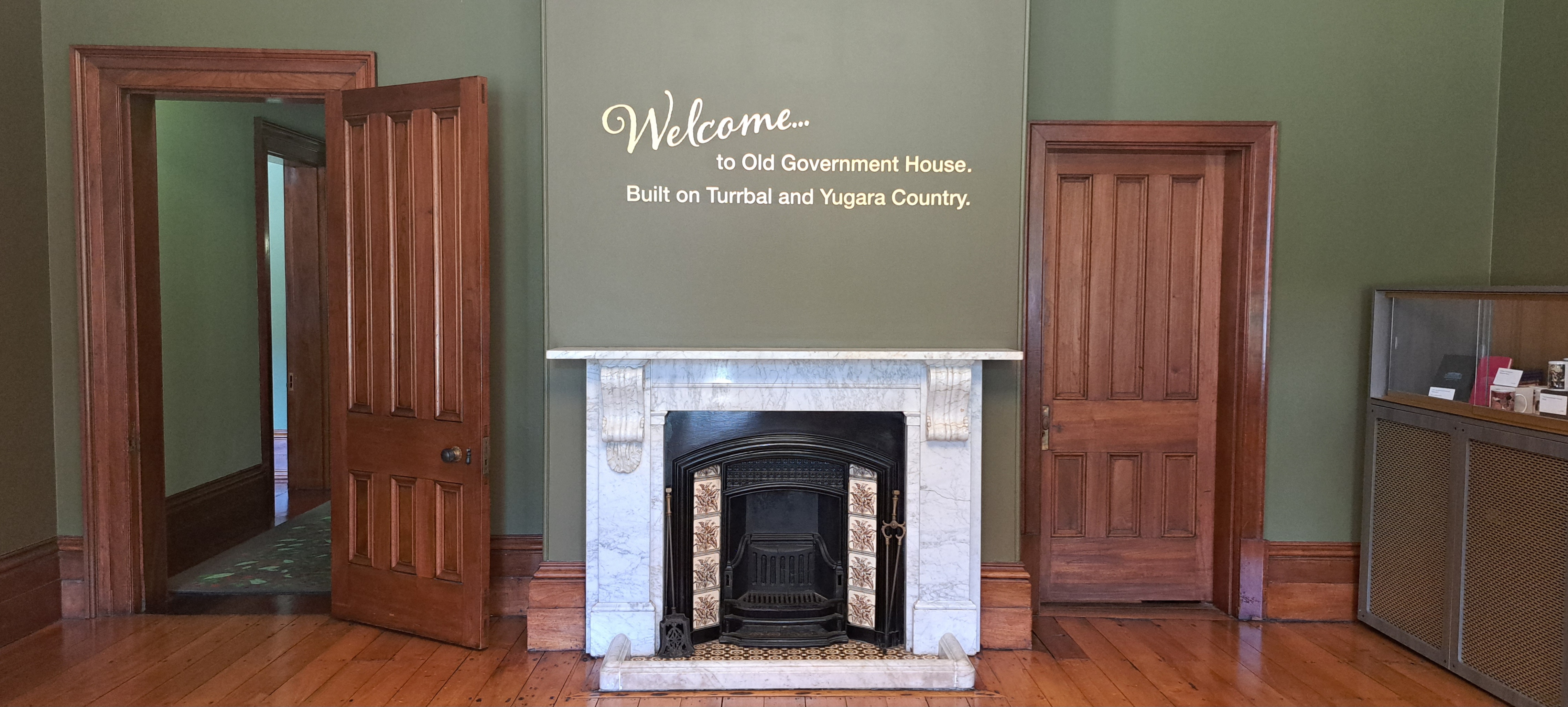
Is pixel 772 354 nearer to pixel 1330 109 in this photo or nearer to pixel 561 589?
pixel 561 589

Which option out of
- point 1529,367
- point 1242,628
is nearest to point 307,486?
point 1242,628

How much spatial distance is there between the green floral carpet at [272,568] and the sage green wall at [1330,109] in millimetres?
3884

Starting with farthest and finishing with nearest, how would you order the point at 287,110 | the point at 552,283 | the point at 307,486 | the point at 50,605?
the point at 307,486, the point at 287,110, the point at 50,605, the point at 552,283

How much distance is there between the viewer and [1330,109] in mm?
4137

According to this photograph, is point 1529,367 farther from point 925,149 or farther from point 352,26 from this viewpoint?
point 352,26

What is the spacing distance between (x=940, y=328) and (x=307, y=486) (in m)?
5.27

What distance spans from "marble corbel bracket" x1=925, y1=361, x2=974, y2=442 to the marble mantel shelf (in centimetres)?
5

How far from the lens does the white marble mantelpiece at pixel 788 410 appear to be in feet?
12.0

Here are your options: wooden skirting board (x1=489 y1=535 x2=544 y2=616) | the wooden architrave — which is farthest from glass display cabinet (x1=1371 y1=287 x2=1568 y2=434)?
the wooden architrave

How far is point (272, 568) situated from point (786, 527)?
2922 mm

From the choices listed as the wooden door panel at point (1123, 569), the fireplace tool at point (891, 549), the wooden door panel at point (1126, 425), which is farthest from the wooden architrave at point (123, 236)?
the wooden door panel at point (1123, 569)

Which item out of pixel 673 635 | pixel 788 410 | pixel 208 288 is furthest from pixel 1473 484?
pixel 208 288

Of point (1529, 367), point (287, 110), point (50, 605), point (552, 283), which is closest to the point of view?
point (1529, 367)

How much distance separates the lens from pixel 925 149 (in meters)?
3.69
